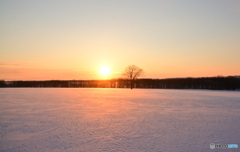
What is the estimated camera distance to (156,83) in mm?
55688

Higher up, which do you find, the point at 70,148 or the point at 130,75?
the point at 130,75

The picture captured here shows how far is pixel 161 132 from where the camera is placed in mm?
6012

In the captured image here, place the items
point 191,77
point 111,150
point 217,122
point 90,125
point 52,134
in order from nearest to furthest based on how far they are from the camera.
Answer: point 111,150 → point 52,134 → point 90,125 → point 217,122 → point 191,77

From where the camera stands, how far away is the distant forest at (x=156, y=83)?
40594 mm

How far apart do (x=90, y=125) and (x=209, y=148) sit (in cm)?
428

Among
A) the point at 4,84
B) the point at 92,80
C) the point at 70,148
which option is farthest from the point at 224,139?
the point at 4,84

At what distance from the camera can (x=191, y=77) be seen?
48.2m

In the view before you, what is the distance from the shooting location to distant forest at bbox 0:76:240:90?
40.6 meters

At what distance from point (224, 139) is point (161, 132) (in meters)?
1.90

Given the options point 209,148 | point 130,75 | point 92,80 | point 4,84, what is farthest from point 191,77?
point 4,84

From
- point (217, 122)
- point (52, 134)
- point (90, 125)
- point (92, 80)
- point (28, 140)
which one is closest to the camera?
point (28, 140)

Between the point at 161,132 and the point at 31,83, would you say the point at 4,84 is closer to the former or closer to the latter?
the point at 31,83

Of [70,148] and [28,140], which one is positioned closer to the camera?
[70,148]

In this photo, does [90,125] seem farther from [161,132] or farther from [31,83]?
[31,83]
